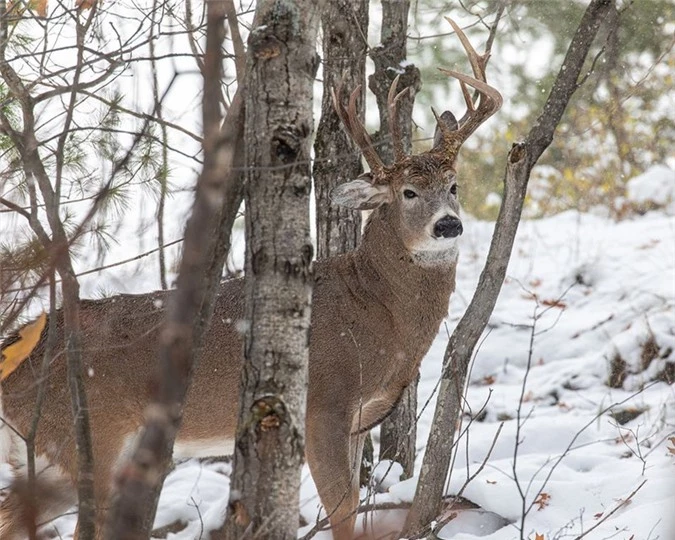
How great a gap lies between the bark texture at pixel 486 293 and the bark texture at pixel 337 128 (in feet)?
3.81

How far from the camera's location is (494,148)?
1630 centimetres

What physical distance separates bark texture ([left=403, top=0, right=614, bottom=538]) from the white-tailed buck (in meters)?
0.33

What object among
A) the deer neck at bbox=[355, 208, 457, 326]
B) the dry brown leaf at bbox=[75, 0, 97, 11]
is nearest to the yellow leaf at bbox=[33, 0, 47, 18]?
the dry brown leaf at bbox=[75, 0, 97, 11]

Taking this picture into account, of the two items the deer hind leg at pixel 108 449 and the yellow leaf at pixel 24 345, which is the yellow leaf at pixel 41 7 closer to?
the yellow leaf at pixel 24 345

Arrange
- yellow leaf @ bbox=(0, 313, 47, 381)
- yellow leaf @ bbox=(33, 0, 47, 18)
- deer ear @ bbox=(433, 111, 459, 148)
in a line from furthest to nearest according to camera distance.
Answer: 1. deer ear @ bbox=(433, 111, 459, 148)
2. yellow leaf @ bbox=(33, 0, 47, 18)
3. yellow leaf @ bbox=(0, 313, 47, 381)

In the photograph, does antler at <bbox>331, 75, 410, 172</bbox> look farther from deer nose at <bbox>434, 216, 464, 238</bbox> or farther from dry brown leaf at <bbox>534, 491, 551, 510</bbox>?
dry brown leaf at <bbox>534, 491, 551, 510</bbox>

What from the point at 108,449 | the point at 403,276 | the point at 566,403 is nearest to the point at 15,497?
the point at 108,449

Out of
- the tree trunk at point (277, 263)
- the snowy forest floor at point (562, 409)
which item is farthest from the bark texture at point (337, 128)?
the tree trunk at point (277, 263)

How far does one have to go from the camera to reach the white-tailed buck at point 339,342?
525 centimetres

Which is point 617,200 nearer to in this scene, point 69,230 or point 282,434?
point 69,230

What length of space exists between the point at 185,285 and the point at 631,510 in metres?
3.51

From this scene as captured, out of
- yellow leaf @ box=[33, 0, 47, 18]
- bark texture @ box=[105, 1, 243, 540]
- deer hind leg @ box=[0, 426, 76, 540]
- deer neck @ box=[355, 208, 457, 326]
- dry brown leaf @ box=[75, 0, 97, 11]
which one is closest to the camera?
bark texture @ box=[105, 1, 243, 540]

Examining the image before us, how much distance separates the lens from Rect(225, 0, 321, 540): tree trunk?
3.25m

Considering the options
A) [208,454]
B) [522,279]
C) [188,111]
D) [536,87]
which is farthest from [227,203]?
[536,87]
